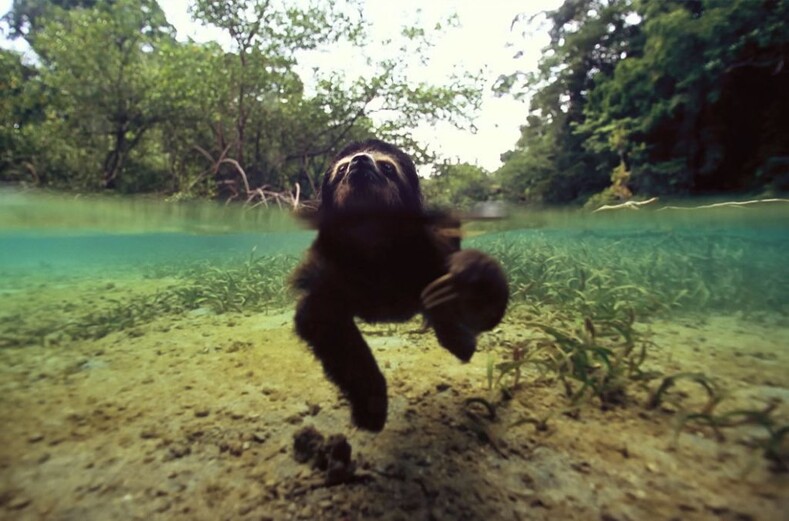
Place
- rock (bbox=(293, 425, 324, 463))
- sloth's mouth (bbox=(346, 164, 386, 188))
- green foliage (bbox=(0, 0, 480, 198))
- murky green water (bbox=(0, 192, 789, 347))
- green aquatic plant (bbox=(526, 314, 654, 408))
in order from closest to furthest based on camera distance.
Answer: rock (bbox=(293, 425, 324, 463)) → green aquatic plant (bbox=(526, 314, 654, 408)) → sloth's mouth (bbox=(346, 164, 386, 188)) → murky green water (bbox=(0, 192, 789, 347)) → green foliage (bbox=(0, 0, 480, 198))

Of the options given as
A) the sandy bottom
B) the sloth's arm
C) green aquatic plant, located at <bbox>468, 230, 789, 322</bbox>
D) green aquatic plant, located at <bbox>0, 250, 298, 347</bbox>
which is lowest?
green aquatic plant, located at <bbox>0, 250, 298, 347</bbox>

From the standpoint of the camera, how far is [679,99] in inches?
523

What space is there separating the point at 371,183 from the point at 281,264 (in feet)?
22.7

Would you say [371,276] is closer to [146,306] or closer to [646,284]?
[146,306]

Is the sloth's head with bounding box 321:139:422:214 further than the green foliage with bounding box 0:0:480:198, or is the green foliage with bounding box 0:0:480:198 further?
the green foliage with bounding box 0:0:480:198

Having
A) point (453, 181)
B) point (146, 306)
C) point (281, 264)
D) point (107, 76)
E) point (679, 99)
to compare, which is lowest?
point (146, 306)

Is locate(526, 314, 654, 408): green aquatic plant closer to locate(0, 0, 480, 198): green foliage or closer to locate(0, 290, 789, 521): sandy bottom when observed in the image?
locate(0, 290, 789, 521): sandy bottom

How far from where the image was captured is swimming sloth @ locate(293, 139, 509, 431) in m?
2.59

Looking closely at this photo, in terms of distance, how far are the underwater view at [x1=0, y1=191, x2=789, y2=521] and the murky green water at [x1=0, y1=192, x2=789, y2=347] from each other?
0.36ft

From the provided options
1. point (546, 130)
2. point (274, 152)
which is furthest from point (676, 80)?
point (274, 152)

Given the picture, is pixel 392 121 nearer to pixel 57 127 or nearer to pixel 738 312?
pixel 57 127

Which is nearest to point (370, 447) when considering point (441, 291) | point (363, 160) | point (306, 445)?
point (306, 445)

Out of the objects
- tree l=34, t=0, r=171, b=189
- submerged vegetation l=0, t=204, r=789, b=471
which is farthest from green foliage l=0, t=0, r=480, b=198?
submerged vegetation l=0, t=204, r=789, b=471

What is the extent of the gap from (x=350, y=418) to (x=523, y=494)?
1244 millimetres
